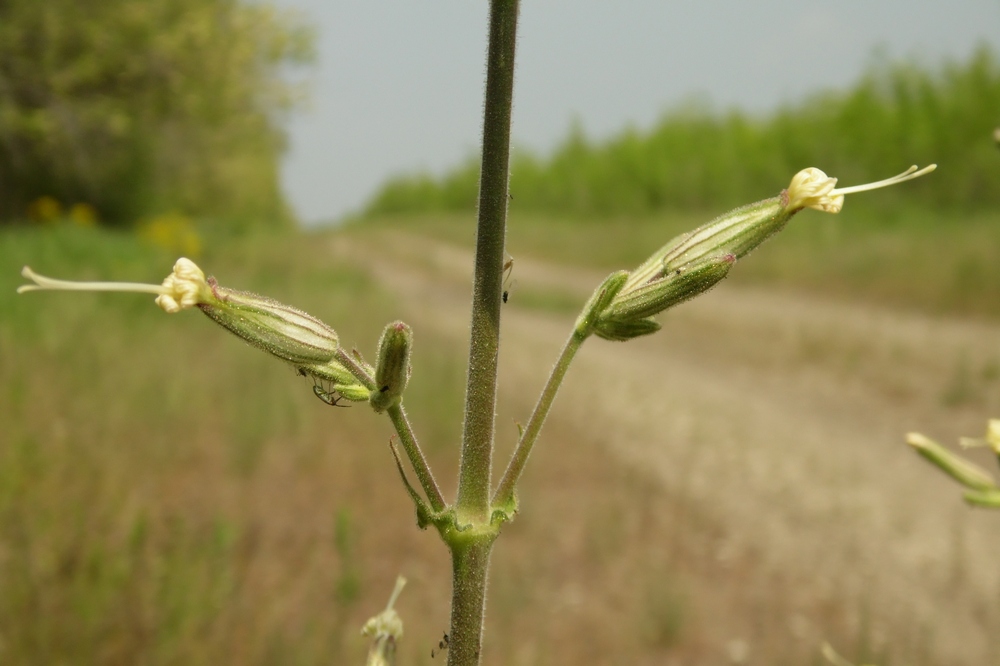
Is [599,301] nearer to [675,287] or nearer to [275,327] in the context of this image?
[675,287]

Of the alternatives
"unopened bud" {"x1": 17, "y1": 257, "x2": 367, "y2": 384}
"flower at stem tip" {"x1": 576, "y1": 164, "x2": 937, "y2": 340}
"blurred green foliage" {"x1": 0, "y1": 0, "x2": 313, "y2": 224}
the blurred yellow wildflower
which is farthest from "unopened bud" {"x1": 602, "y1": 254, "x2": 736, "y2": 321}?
the blurred yellow wildflower

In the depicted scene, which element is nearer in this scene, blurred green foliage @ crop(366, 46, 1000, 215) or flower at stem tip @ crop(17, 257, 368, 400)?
flower at stem tip @ crop(17, 257, 368, 400)

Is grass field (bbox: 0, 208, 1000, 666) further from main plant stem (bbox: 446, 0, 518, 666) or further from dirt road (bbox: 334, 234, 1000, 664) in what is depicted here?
main plant stem (bbox: 446, 0, 518, 666)

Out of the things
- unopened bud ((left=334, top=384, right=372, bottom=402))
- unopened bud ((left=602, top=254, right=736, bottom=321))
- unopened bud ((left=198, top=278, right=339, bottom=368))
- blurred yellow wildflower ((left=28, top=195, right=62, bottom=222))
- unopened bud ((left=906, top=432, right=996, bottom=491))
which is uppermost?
blurred yellow wildflower ((left=28, top=195, right=62, bottom=222))

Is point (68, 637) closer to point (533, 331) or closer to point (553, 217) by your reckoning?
point (533, 331)

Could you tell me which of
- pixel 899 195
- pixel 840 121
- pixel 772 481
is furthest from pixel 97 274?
pixel 840 121

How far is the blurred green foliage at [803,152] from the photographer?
19109mm

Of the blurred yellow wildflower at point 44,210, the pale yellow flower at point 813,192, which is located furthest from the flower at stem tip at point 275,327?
the blurred yellow wildflower at point 44,210

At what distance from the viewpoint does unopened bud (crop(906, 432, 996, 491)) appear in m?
1.11

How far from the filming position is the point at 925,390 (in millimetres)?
9773

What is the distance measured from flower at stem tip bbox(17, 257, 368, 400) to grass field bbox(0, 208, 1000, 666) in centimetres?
232

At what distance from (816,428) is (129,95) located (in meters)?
13.6

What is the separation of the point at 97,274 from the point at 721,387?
894 cm

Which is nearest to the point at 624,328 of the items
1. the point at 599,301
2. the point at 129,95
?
the point at 599,301
